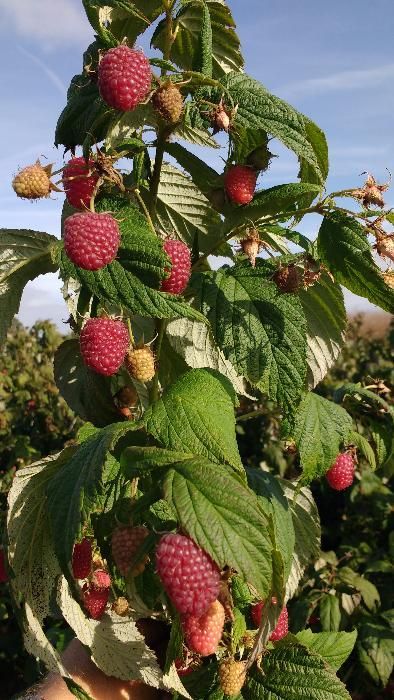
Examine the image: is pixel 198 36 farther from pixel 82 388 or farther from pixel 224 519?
pixel 224 519

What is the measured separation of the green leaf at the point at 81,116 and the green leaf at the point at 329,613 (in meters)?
2.11

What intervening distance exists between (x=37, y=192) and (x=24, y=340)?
3.98 m

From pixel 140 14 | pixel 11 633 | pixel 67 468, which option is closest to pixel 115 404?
pixel 67 468

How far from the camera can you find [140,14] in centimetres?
123

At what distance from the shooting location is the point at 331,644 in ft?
5.10

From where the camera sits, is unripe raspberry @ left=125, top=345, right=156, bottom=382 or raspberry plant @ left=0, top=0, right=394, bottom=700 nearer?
raspberry plant @ left=0, top=0, right=394, bottom=700

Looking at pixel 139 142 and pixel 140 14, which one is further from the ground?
pixel 140 14

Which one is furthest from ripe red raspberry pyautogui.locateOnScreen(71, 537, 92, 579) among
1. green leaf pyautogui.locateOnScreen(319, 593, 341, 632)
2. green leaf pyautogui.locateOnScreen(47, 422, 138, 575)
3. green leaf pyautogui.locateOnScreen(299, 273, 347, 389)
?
green leaf pyautogui.locateOnScreen(319, 593, 341, 632)

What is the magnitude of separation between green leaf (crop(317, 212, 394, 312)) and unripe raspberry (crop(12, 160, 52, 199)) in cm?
46

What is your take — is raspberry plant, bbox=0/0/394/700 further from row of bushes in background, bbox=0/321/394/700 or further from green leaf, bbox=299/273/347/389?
row of bushes in background, bbox=0/321/394/700

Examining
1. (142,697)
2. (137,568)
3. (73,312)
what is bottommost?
(142,697)

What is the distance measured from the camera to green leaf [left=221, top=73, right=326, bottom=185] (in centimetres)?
112

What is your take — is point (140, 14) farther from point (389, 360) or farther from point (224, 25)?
point (389, 360)

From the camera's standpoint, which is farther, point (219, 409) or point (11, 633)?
Result: point (11, 633)
